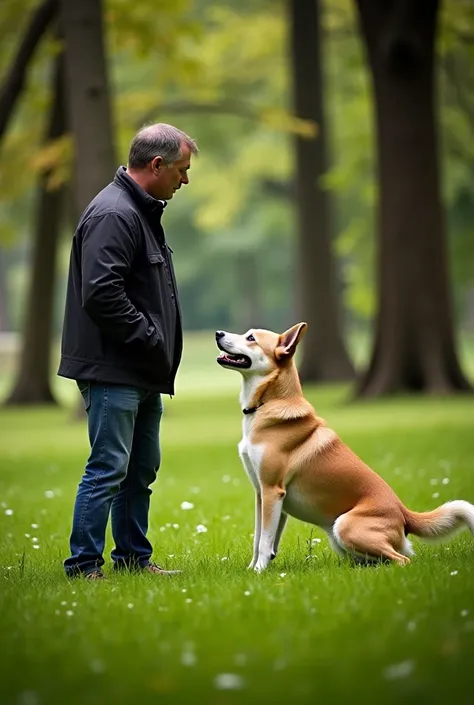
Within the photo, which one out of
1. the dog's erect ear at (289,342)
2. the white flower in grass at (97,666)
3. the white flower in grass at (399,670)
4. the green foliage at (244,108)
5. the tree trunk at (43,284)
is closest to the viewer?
the white flower in grass at (399,670)

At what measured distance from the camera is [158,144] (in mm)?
6266

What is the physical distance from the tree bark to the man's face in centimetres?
A: 1340

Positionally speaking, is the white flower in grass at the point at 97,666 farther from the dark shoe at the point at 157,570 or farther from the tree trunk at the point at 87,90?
the tree trunk at the point at 87,90

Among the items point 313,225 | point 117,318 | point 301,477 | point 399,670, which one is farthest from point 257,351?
point 313,225

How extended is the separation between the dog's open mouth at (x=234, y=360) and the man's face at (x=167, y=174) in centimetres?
94

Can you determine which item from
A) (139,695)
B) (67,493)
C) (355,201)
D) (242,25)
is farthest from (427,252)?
(355,201)

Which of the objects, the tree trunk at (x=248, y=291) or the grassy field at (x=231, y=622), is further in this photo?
the tree trunk at (x=248, y=291)

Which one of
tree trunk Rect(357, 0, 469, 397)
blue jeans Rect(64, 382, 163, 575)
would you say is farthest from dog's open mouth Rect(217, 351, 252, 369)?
tree trunk Rect(357, 0, 469, 397)

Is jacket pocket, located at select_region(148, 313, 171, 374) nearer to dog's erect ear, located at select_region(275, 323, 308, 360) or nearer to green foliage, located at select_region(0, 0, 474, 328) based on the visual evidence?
dog's erect ear, located at select_region(275, 323, 308, 360)

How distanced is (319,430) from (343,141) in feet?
86.7

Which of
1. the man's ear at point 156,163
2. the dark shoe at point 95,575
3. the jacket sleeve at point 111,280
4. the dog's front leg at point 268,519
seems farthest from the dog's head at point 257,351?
the dark shoe at point 95,575

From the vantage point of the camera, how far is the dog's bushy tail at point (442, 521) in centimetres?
632

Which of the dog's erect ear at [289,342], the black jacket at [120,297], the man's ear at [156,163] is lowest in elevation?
the dog's erect ear at [289,342]

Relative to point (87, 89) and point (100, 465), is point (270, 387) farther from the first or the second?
point (87, 89)
